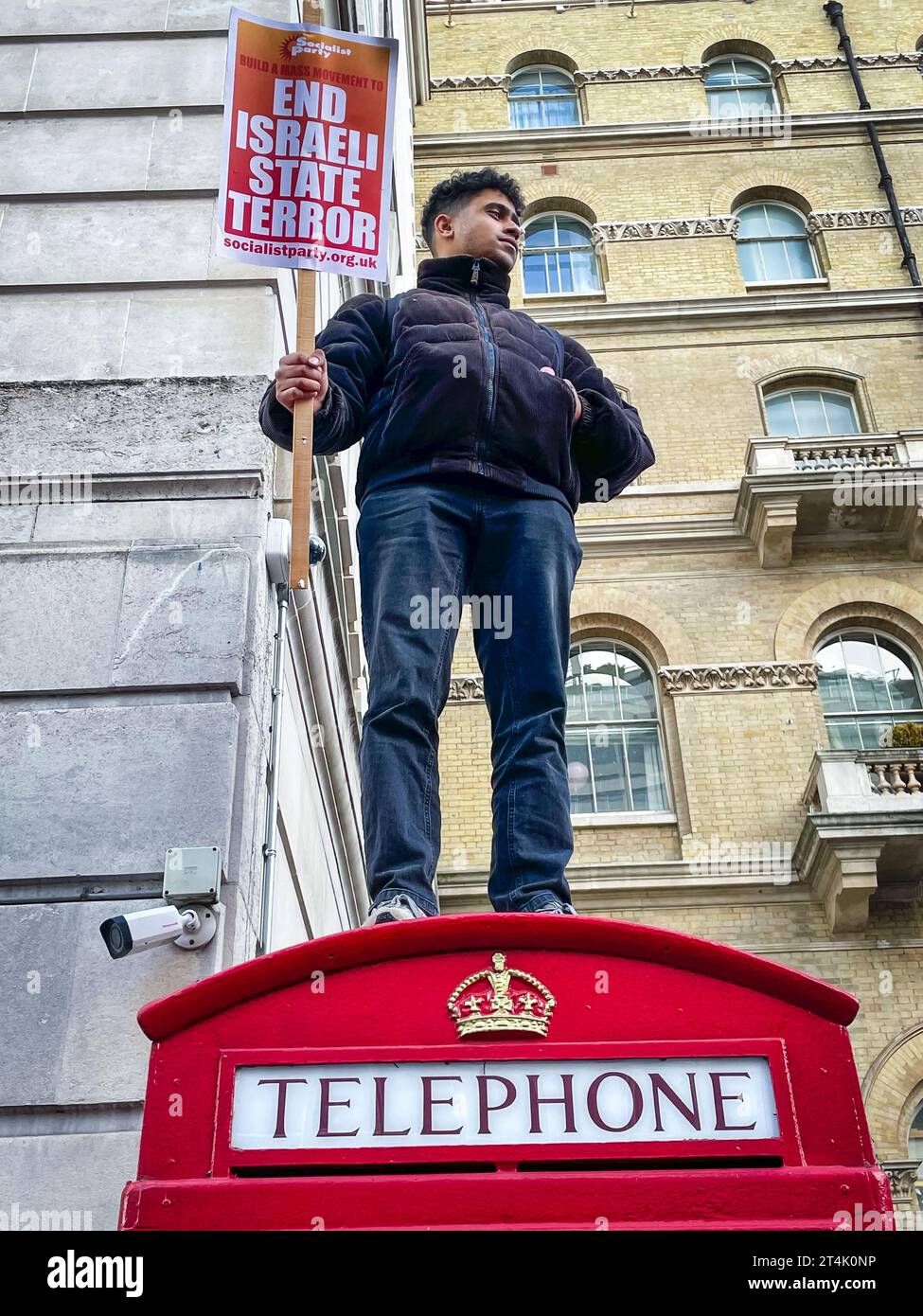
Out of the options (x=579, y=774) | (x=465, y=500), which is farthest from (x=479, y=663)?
(x=579, y=774)

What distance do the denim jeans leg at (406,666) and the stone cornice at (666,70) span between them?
73.0ft

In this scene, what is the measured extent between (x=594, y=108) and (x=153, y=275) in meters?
19.5

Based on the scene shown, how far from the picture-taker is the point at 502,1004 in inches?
91.4

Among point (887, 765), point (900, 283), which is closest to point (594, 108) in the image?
point (900, 283)

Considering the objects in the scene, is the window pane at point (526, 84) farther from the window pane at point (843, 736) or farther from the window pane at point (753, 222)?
the window pane at point (843, 736)

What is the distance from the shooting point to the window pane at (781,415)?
20078 millimetres

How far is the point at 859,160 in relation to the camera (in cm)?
2247

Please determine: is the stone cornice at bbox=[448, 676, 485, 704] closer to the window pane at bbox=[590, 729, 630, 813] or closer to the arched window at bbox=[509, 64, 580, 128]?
the window pane at bbox=[590, 729, 630, 813]

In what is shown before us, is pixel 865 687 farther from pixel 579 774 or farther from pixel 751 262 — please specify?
pixel 751 262

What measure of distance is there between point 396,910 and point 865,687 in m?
15.5

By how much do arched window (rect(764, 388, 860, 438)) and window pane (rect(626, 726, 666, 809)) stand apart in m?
5.57

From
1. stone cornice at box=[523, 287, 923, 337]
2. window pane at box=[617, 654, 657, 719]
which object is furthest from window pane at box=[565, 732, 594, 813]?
stone cornice at box=[523, 287, 923, 337]

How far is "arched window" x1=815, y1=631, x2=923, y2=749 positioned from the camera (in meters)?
17.3
